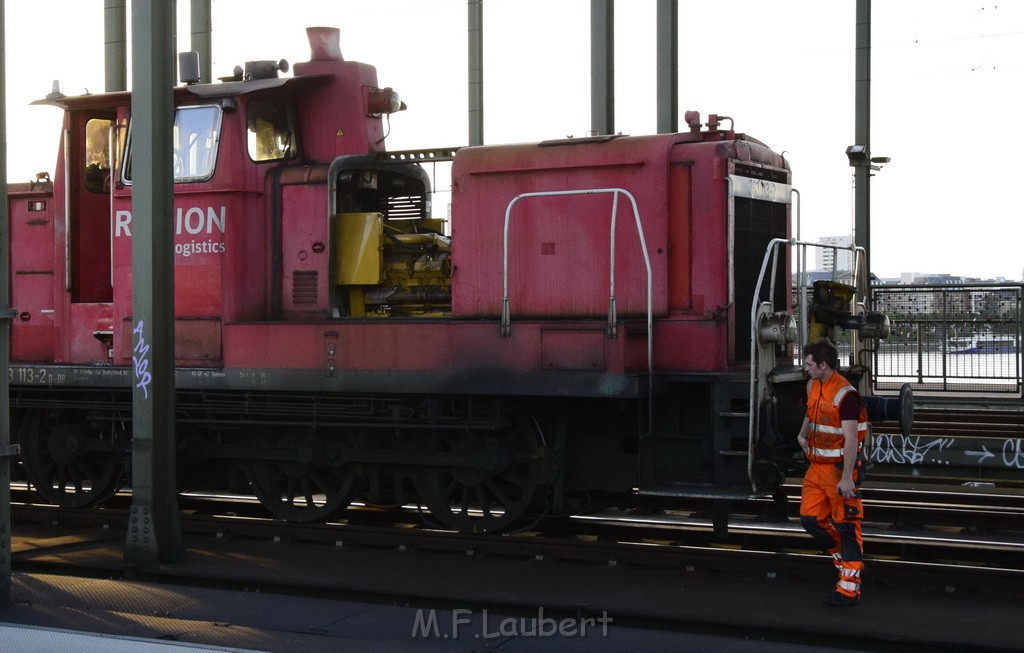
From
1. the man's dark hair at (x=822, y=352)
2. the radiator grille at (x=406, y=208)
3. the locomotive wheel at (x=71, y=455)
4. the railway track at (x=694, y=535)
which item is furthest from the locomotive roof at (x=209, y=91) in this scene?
the man's dark hair at (x=822, y=352)

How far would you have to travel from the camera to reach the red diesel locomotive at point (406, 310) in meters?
7.88

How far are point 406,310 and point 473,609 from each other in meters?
3.08

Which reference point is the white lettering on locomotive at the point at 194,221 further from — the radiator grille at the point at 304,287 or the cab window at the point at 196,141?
the radiator grille at the point at 304,287

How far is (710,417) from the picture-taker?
781 centimetres

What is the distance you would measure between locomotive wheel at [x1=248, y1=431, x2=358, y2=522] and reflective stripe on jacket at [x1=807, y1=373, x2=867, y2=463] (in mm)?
3710

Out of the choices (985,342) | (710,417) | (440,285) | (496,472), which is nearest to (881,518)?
(710,417)

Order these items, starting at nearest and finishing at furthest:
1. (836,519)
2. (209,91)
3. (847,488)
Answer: (847,488) < (836,519) < (209,91)

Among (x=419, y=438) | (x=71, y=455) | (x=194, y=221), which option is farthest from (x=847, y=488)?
(x=71, y=455)

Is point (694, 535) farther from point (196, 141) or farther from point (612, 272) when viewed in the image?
point (196, 141)

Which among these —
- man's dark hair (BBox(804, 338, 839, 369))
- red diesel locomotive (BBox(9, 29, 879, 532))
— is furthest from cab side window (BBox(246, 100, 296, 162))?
man's dark hair (BBox(804, 338, 839, 369))

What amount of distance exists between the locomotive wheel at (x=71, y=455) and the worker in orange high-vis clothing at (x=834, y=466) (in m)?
5.71

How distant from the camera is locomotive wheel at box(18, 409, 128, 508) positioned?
9727 mm

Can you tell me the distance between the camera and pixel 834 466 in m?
6.70

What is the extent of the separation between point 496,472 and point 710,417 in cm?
159
